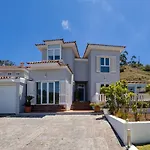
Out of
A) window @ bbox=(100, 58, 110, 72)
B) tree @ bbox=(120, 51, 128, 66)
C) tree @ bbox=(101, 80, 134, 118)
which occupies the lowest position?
tree @ bbox=(101, 80, 134, 118)

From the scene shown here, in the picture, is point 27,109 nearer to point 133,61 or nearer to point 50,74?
point 50,74

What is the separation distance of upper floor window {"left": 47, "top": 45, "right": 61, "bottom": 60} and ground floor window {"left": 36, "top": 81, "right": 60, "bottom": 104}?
564 centimetres

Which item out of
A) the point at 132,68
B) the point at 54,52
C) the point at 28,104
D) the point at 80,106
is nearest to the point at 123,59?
the point at 132,68

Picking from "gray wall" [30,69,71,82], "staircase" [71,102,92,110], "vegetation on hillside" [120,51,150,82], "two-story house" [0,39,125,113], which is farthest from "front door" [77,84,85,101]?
"vegetation on hillside" [120,51,150,82]

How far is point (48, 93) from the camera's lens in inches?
995

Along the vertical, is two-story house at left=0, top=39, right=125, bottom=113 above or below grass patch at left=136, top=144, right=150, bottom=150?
above

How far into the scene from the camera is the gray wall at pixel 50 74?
24922 mm

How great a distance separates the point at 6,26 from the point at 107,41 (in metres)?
14.3

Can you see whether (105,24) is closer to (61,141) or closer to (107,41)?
(107,41)

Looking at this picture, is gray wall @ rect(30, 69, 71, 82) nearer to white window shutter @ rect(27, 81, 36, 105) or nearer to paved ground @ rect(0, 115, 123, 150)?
white window shutter @ rect(27, 81, 36, 105)

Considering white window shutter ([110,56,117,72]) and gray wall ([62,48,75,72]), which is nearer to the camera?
white window shutter ([110,56,117,72])

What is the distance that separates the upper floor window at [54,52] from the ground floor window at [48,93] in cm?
564

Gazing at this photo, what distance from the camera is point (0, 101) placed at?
23656 millimetres

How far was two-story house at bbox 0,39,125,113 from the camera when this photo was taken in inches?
982
